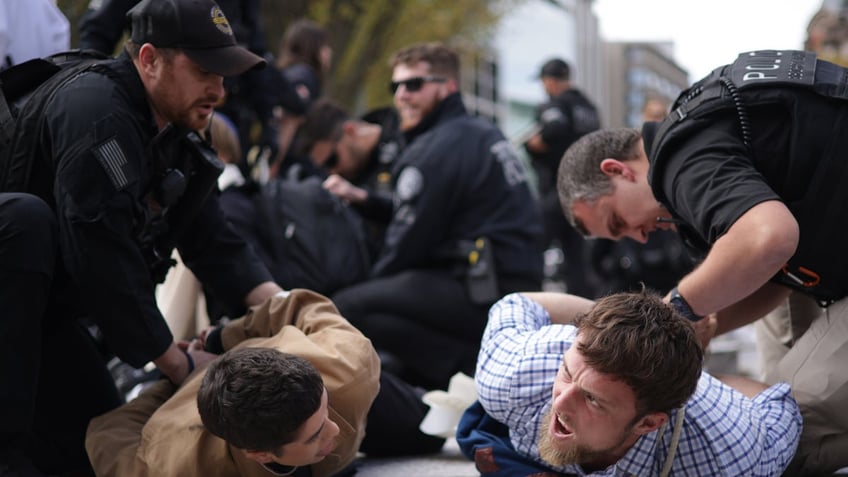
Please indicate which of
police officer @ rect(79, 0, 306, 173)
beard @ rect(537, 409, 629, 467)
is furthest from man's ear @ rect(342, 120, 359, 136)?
beard @ rect(537, 409, 629, 467)

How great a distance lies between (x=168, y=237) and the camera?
138 inches

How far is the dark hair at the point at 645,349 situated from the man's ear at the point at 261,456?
0.88 metres

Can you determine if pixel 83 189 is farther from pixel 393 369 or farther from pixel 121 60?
pixel 393 369

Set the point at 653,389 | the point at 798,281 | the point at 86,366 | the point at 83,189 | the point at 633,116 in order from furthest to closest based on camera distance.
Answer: the point at 633,116, the point at 86,366, the point at 798,281, the point at 83,189, the point at 653,389

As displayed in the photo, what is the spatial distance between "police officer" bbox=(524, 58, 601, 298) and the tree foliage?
4.17 meters

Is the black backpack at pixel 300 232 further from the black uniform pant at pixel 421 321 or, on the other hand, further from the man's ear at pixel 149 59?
the man's ear at pixel 149 59

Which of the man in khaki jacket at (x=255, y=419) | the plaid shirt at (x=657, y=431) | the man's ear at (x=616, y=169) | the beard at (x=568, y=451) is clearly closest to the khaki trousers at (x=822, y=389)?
the plaid shirt at (x=657, y=431)

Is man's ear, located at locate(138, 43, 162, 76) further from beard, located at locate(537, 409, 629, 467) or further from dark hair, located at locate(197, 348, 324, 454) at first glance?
beard, located at locate(537, 409, 629, 467)

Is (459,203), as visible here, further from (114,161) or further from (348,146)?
(114,161)

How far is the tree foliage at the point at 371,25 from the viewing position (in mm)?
12633

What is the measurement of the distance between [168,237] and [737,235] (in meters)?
1.83

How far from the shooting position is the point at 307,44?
673cm

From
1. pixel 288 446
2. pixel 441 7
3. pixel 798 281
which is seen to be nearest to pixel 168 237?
pixel 288 446

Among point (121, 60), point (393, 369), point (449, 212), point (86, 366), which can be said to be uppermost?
point (121, 60)
